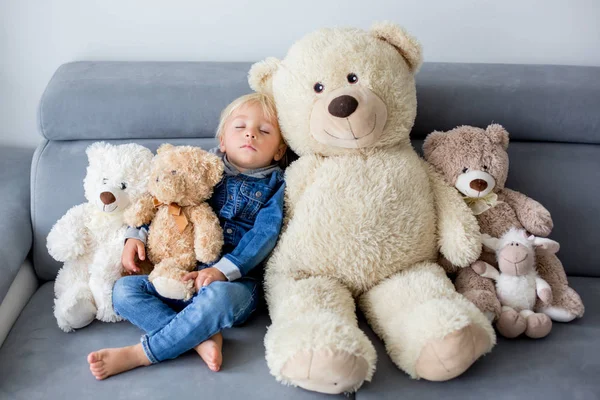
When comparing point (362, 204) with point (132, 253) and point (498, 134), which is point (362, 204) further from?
point (132, 253)

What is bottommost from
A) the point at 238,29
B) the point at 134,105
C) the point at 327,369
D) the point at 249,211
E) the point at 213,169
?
the point at 327,369

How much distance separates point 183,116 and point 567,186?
3.55ft

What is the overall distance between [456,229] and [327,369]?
20.2 inches

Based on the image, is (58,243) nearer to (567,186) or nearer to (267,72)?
(267,72)

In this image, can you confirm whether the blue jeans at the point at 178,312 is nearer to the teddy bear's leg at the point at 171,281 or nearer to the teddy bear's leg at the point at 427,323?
the teddy bear's leg at the point at 171,281

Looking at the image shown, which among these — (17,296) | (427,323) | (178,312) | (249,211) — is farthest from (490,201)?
(17,296)

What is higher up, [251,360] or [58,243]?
[58,243]

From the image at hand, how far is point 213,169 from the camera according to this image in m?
1.47

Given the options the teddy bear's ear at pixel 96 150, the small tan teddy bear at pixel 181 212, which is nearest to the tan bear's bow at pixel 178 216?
the small tan teddy bear at pixel 181 212

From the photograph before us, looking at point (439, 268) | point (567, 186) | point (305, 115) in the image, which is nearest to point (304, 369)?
point (439, 268)

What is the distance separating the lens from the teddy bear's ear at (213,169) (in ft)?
4.81

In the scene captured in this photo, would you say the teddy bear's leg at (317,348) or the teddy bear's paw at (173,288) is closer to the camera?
the teddy bear's leg at (317,348)

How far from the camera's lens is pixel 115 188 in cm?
148

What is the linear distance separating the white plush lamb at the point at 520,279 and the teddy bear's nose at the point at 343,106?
19.8 inches
